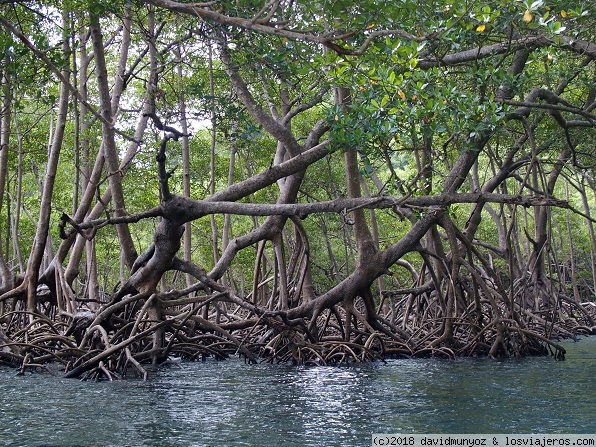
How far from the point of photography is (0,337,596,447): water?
17.8ft

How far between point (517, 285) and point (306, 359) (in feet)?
16.5

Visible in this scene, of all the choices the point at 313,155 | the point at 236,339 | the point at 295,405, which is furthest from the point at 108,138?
the point at 295,405

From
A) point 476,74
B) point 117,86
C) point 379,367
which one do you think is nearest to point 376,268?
point 379,367

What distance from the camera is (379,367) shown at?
9219 millimetres

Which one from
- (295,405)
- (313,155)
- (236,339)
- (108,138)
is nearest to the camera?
(295,405)

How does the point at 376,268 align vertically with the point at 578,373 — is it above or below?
above

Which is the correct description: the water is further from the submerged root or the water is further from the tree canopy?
the tree canopy

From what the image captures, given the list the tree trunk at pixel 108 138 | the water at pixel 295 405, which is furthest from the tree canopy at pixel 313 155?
the water at pixel 295 405

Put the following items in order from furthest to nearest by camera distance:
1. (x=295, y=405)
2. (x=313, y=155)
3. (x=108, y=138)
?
(x=108, y=138) < (x=313, y=155) < (x=295, y=405)

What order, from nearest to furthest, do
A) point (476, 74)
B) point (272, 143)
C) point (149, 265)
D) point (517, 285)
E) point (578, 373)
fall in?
1. point (476, 74)
2. point (578, 373)
3. point (149, 265)
4. point (517, 285)
5. point (272, 143)

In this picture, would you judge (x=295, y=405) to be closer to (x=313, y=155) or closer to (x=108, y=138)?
Answer: (x=313, y=155)

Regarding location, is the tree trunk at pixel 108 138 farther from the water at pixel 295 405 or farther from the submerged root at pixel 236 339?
the water at pixel 295 405

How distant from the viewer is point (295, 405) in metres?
6.59

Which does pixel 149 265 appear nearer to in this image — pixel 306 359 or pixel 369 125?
pixel 306 359
